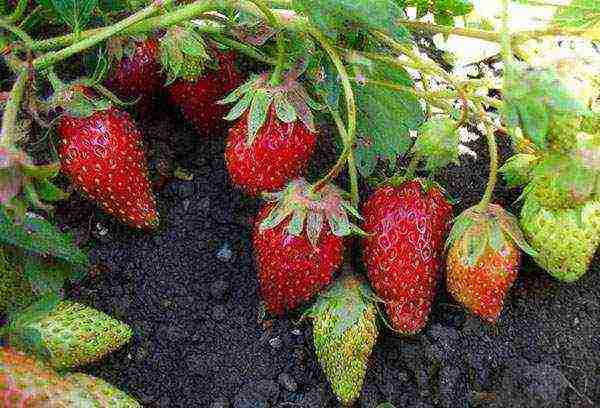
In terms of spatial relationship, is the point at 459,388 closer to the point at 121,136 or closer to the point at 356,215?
the point at 356,215

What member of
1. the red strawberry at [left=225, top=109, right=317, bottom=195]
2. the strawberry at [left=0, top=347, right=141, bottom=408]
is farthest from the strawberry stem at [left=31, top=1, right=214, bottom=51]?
the strawberry at [left=0, top=347, right=141, bottom=408]

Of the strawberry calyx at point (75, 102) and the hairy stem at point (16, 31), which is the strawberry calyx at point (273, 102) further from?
the hairy stem at point (16, 31)

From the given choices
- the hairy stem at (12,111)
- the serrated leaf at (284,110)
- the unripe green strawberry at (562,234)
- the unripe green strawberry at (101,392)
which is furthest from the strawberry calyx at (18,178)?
the unripe green strawberry at (562,234)

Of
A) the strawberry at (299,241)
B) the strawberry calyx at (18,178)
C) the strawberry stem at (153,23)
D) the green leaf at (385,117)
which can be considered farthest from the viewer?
the green leaf at (385,117)

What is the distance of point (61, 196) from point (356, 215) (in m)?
0.45

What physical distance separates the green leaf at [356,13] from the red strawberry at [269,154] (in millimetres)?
242

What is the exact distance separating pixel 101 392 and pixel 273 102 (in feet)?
1.74

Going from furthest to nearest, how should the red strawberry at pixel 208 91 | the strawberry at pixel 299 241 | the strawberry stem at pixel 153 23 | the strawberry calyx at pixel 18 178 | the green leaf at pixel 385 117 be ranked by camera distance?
1. the red strawberry at pixel 208 91
2. the green leaf at pixel 385 117
3. the strawberry at pixel 299 241
4. the strawberry stem at pixel 153 23
5. the strawberry calyx at pixel 18 178

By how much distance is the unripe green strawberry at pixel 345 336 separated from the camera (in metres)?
1.42

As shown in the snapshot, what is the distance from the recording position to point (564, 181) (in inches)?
48.1

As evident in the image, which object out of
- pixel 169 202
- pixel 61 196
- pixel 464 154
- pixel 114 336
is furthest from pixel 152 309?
pixel 464 154

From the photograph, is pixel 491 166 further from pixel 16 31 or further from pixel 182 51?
pixel 16 31

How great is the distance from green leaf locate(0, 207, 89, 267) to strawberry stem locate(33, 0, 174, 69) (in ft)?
0.79

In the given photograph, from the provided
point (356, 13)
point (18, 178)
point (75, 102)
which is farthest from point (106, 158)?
point (356, 13)
